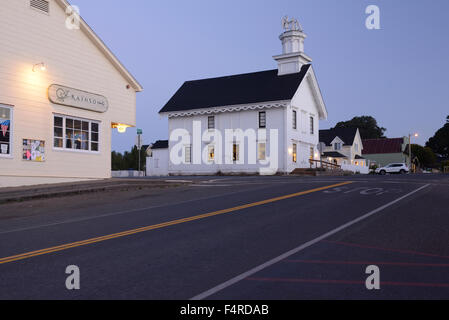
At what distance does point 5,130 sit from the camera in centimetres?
1828

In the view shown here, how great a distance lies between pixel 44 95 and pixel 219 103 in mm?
26351

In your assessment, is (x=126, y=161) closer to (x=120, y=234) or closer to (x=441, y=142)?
(x=120, y=234)

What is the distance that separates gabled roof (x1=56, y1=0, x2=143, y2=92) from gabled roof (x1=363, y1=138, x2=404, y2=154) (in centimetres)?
7066

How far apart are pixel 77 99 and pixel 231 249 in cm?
1616

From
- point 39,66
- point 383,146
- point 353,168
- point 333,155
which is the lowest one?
point 353,168

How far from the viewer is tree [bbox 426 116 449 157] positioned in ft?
364

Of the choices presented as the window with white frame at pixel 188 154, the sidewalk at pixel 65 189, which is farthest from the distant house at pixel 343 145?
the sidewalk at pixel 65 189

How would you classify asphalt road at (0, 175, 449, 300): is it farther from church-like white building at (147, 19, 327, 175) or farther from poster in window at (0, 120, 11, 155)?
church-like white building at (147, 19, 327, 175)

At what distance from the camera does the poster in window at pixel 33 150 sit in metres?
19.1

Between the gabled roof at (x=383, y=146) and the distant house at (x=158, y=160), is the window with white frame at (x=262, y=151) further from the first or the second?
the gabled roof at (x=383, y=146)

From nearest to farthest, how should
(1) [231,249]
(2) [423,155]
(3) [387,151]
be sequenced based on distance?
(1) [231,249], (3) [387,151], (2) [423,155]

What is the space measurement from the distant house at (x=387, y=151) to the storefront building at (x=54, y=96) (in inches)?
2816

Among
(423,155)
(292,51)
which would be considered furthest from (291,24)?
(423,155)
